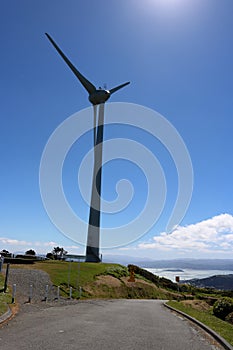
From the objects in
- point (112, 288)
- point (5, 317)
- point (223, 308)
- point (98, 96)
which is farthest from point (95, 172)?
point (5, 317)

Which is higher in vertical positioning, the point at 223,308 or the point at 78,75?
the point at 78,75

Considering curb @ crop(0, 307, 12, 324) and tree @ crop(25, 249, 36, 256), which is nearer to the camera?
curb @ crop(0, 307, 12, 324)

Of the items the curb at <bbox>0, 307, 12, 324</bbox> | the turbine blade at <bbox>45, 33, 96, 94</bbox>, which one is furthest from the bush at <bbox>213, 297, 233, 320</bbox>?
the turbine blade at <bbox>45, 33, 96, 94</bbox>

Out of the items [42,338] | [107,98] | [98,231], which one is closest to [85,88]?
[107,98]

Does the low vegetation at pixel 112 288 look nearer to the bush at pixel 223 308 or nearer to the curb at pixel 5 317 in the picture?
the bush at pixel 223 308

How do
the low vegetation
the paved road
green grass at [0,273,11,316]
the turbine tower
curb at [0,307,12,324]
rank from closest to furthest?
the paved road < curb at [0,307,12,324] < green grass at [0,273,11,316] < the low vegetation < the turbine tower

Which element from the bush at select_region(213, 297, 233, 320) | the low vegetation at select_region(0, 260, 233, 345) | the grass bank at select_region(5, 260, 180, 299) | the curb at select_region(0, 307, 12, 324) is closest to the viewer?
the curb at select_region(0, 307, 12, 324)

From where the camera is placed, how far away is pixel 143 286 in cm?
4544

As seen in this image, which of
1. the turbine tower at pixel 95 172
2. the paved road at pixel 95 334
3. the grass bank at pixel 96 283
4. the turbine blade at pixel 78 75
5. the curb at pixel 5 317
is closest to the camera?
the paved road at pixel 95 334

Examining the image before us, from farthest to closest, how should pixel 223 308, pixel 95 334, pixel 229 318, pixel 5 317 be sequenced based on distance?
pixel 223 308, pixel 229 318, pixel 5 317, pixel 95 334

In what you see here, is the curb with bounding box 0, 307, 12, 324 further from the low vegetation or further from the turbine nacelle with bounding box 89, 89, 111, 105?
the turbine nacelle with bounding box 89, 89, 111, 105

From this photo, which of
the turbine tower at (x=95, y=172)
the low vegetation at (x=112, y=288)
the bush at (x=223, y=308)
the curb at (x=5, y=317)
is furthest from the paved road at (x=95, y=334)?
the turbine tower at (x=95, y=172)

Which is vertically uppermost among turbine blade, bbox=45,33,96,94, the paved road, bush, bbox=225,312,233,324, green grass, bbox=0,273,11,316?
turbine blade, bbox=45,33,96,94

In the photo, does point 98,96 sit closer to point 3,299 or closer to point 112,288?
point 112,288
